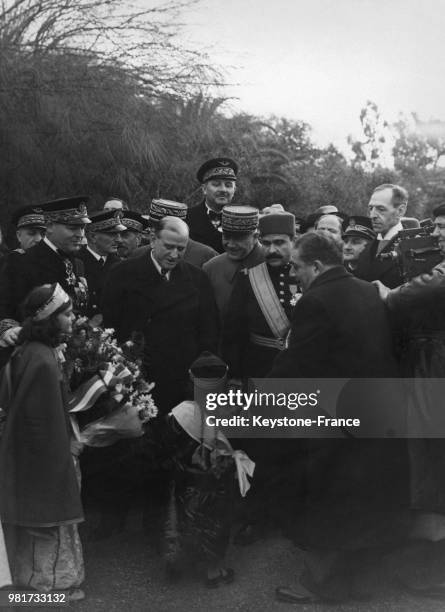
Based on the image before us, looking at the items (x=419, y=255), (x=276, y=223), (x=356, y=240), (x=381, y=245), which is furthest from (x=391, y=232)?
(x=419, y=255)

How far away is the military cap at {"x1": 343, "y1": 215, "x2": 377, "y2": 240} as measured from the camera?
263 inches

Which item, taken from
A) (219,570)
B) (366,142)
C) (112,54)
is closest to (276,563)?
(219,570)

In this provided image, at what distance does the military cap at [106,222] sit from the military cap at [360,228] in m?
1.89

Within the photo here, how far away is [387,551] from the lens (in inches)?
189

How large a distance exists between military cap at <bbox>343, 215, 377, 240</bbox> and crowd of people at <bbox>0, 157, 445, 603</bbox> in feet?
3.13

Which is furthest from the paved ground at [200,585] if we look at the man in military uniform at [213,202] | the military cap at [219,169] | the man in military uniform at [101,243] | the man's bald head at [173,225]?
the military cap at [219,169]

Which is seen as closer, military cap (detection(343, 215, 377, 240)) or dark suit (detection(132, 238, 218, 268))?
military cap (detection(343, 215, 377, 240))

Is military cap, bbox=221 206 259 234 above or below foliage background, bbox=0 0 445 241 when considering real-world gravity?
below

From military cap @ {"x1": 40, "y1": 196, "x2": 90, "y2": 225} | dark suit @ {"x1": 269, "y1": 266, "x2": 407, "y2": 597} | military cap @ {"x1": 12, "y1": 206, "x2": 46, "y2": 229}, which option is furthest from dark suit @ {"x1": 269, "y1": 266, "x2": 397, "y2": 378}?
military cap @ {"x1": 12, "y1": 206, "x2": 46, "y2": 229}

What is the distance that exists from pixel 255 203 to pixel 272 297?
7084mm

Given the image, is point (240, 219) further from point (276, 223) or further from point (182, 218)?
point (182, 218)

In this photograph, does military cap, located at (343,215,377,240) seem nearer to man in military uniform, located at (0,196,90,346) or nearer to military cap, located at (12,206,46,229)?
man in military uniform, located at (0,196,90,346)

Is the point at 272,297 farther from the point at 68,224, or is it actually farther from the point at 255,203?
the point at 255,203

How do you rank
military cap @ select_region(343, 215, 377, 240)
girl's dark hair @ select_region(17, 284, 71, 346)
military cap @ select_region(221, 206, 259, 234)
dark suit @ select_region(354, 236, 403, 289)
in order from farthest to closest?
military cap @ select_region(343, 215, 377, 240) < military cap @ select_region(221, 206, 259, 234) < dark suit @ select_region(354, 236, 403, 289) < girl's dark hair @ select_region(17, 284, 71, 346)
